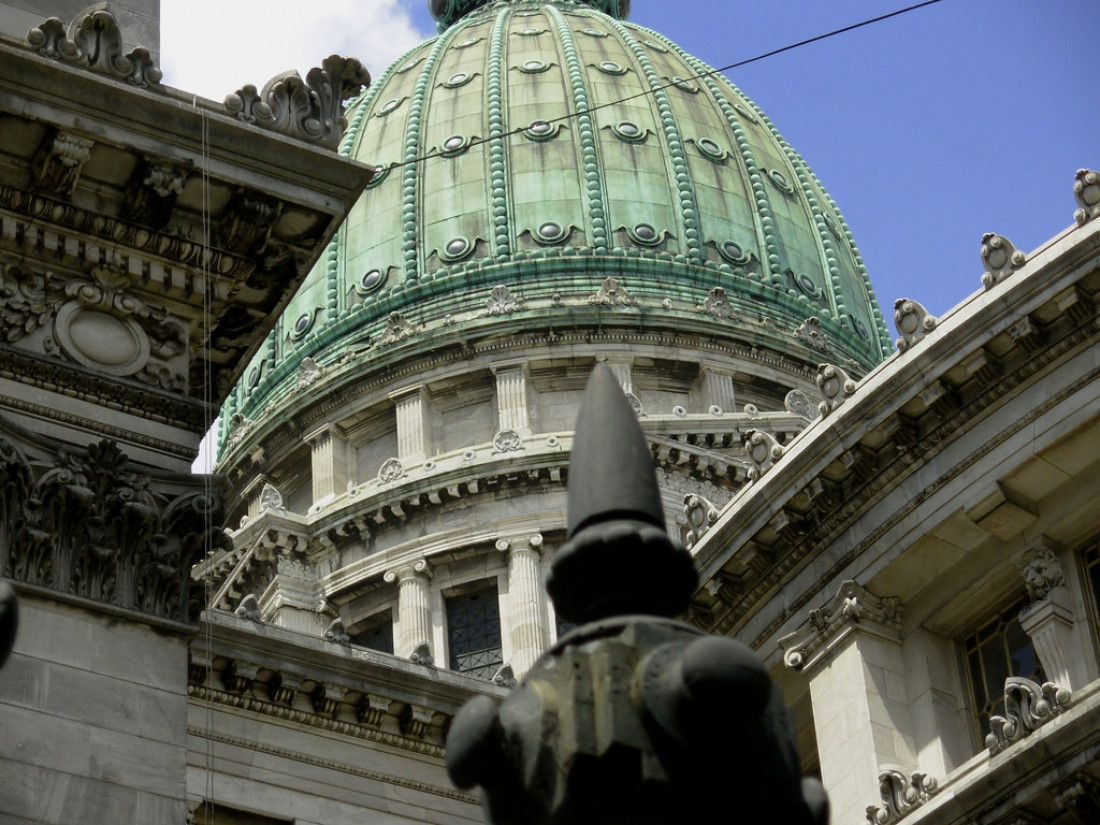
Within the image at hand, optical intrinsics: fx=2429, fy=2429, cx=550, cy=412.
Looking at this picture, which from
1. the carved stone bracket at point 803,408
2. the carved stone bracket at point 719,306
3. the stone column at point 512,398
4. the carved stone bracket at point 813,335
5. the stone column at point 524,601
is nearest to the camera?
the stone column at point 524,601

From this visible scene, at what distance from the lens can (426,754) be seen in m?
28.2

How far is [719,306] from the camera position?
6122cm

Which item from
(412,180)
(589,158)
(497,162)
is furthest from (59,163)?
(589,158)

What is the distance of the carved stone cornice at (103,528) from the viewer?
13.2 metres

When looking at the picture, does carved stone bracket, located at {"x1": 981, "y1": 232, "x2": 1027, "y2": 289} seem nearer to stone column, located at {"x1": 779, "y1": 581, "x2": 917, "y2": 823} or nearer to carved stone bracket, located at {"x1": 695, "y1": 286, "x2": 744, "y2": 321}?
stone column, located at {"x1": 779, "y1": 581, "x2": 917, "y2": 823}

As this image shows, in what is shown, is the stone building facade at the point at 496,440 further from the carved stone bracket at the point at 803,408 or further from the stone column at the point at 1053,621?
the carved stone bracket at the point at 803,408

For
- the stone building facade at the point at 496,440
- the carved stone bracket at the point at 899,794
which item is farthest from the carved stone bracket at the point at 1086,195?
the carved stone bracket at the point at 899,794

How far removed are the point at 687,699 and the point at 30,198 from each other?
9.94 meters

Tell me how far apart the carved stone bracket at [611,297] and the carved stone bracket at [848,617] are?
33.6m

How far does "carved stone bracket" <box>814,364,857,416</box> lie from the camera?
87.7 ft

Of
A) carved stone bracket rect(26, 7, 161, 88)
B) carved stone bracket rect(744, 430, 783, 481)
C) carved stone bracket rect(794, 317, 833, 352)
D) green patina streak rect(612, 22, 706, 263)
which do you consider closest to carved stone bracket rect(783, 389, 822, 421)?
carved stone bracket rect(794, 317, 833, 352)

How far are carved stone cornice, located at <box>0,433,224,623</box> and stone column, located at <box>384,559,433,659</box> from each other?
133 ft

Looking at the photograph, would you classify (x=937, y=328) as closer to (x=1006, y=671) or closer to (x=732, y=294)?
(x=1006, y=671)

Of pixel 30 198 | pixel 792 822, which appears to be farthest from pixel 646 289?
pixel 792 822
